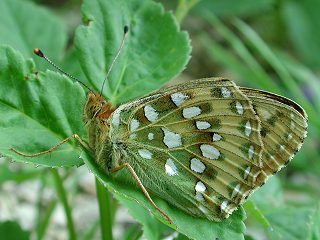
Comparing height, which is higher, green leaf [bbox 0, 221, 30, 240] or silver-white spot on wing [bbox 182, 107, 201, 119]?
silver-white spot on wing [bbox 182, 107, 201, 119]

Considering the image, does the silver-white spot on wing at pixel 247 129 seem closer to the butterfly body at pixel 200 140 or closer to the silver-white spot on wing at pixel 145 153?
the butterfly body at pixel 200 140

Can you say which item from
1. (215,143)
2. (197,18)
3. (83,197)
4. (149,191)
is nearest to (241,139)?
(215,143)

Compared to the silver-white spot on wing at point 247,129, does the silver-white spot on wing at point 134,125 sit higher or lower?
lower

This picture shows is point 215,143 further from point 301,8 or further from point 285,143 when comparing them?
point 301,8

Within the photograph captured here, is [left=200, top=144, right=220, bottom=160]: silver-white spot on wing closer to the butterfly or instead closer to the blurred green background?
the butterfly

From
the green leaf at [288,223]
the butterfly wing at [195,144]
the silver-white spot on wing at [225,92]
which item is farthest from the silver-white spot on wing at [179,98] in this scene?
the green leaf at [288,223]

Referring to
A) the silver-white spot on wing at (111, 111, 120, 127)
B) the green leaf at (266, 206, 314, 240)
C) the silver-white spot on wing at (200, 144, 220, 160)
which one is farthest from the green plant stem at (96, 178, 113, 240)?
the green leaf at (266, 206, 314, 240)

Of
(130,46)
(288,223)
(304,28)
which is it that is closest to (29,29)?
(130,46)
